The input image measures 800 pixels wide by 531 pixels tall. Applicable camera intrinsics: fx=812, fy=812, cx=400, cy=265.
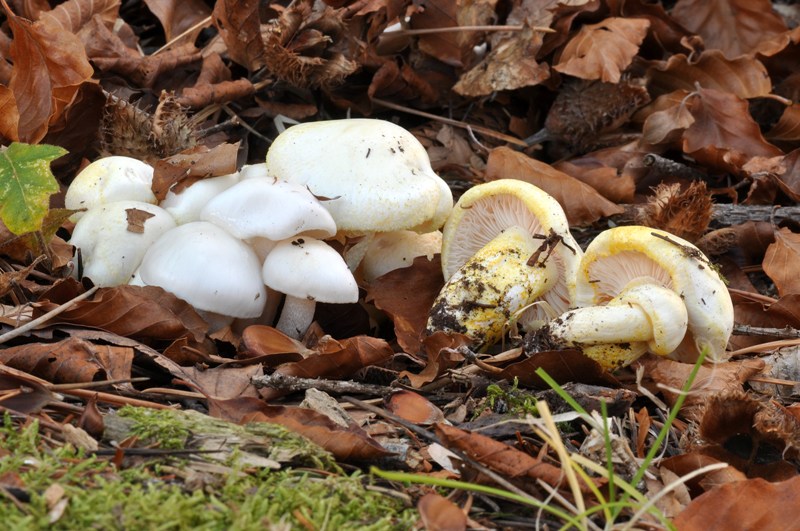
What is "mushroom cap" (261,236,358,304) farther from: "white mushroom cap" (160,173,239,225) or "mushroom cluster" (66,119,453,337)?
"white mushroom cap" (160,173,239,225)

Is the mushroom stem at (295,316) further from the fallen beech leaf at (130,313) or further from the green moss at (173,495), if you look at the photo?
the green moss at (173,495)

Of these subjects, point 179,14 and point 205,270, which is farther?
point 179,14

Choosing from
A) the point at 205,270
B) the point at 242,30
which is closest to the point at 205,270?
the point at 205,270

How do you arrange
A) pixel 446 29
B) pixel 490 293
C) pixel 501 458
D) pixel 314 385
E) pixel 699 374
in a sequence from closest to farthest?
pixel 501 458, pixel 314 385, pixel 699 374, pixel 490 293, pixel 446 29

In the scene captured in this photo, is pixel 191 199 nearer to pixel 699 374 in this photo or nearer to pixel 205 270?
pixel 205 270

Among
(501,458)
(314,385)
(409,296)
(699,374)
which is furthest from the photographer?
(409,296)

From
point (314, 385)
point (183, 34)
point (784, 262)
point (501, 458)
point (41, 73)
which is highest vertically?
point (41, 73)

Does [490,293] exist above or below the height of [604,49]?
below

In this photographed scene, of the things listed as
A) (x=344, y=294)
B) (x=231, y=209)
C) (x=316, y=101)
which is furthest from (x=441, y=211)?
(x=316, y=101)
